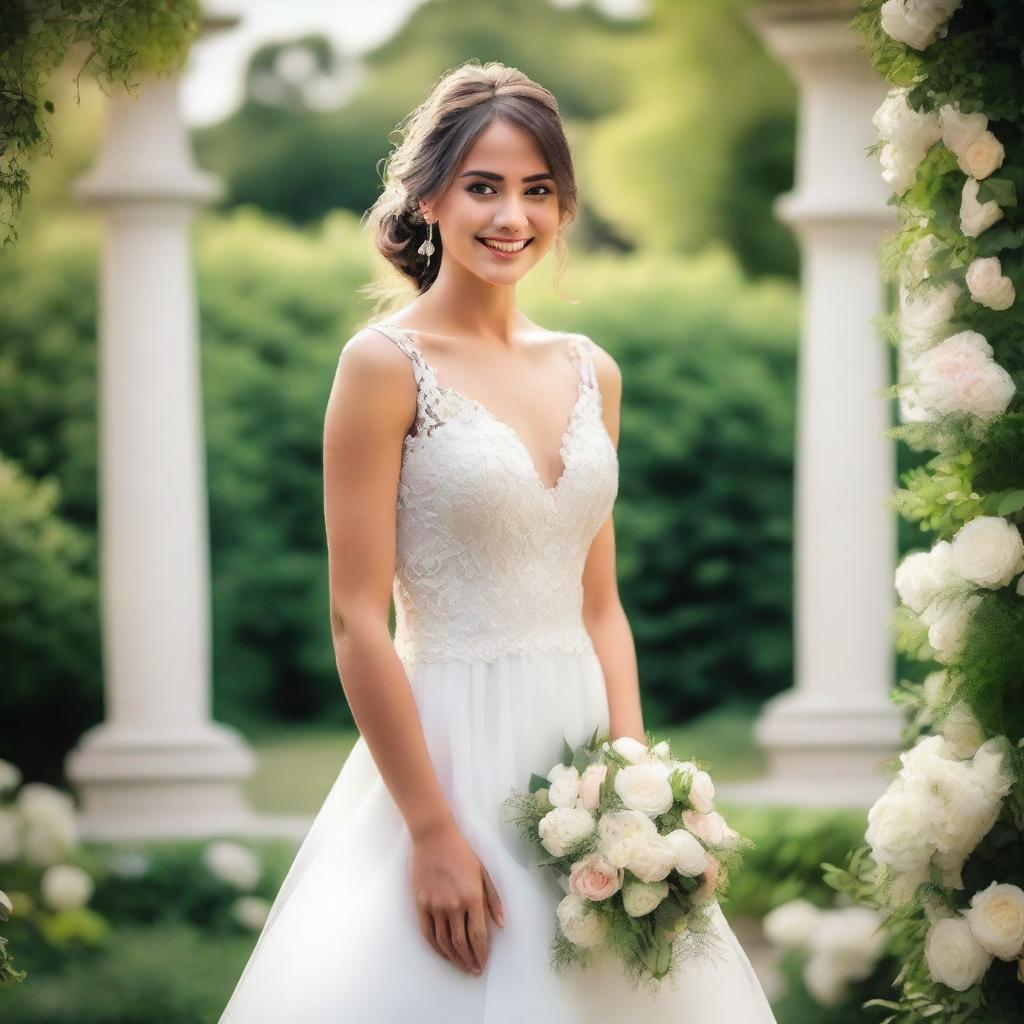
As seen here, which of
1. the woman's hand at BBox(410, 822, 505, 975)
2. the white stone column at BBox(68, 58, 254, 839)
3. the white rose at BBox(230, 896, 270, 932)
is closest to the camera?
the woman's hand at BBox(410, 822, 505, 975)

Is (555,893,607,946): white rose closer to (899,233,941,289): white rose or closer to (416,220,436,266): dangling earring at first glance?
(416,220,436,266): dangling earring

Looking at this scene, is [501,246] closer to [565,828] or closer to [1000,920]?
[565,828]

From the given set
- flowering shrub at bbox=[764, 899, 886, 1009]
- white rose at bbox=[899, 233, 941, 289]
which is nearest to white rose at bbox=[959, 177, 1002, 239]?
white rose at bbox=[899, 233, 941, 289]

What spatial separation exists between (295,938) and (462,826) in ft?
1.20

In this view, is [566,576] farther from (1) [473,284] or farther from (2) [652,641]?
(2) [652,641]

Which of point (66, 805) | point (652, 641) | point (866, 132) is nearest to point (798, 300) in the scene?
point (652, 641)

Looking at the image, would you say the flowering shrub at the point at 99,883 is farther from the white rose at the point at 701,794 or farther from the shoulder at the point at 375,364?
the white rose at the point at 701,794

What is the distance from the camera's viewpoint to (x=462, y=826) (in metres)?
3.24

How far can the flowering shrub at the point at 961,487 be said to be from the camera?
3.56 metres

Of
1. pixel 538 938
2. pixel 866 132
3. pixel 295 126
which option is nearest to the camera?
pixel 538 938

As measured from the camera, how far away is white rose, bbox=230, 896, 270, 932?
801cm

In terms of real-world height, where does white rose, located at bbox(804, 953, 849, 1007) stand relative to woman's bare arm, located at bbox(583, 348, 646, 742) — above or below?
below

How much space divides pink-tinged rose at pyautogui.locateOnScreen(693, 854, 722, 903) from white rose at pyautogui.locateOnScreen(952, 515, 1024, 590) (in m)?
0.88

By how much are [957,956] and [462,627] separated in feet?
4.06
